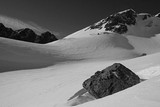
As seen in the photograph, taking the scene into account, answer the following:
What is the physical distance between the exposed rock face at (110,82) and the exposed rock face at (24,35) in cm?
9690

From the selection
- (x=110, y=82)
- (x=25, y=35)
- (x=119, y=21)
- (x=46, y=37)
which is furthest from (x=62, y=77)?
(x=119, y=21)

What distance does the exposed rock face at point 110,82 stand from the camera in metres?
9.01

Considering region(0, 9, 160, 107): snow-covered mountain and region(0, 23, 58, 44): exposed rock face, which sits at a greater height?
region(0, 23, 58, 44): exposed rock face

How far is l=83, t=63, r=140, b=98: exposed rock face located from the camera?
9.01 m

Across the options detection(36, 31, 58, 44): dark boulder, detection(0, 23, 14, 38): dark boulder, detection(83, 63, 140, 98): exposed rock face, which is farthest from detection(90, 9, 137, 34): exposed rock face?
detection(83, 63, 140, 98): exposed rock face

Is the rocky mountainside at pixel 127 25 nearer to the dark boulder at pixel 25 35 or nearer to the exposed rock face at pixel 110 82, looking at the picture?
the dark boulder at pixel 25 35

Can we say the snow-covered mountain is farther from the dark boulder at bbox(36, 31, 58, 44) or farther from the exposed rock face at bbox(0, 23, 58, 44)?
the exposed rock face at bbox(0, 23, 58, 44)

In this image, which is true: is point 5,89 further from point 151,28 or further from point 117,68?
point 151,28

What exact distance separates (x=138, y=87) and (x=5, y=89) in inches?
479

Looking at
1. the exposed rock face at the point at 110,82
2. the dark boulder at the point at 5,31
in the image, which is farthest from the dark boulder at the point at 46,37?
the exposed rock face at the point at 110,82

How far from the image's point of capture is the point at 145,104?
15.0 ft

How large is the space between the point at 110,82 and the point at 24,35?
101m

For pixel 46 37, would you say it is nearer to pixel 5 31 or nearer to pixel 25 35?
pixel 25 35

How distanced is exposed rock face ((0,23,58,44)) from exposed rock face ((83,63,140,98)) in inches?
3815
